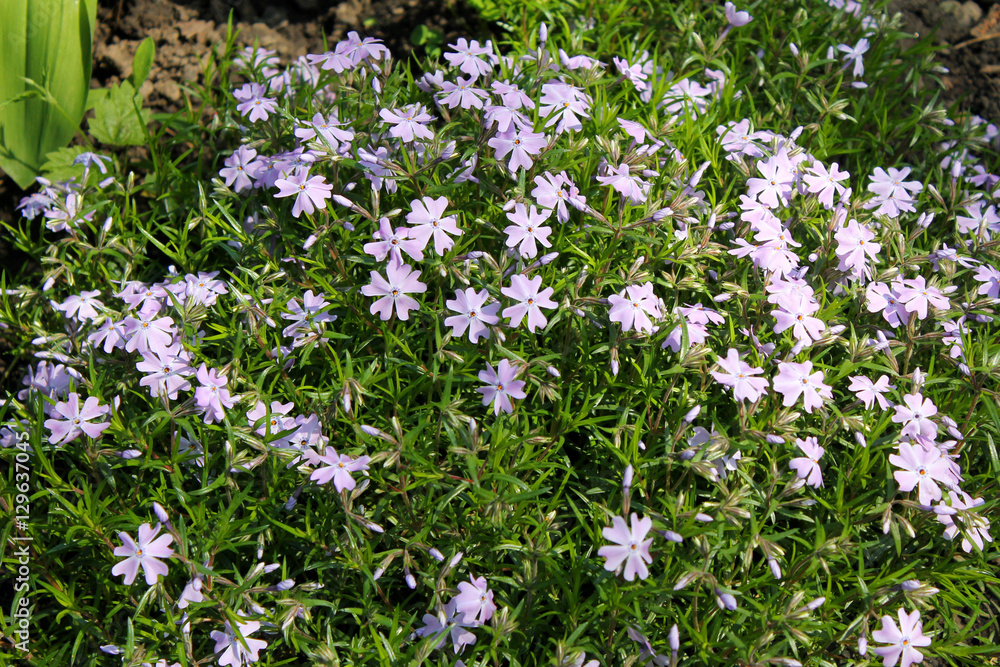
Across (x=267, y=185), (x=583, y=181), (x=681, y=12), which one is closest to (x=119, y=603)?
(x=267, y=185)

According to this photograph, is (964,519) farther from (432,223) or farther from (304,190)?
(304,190)

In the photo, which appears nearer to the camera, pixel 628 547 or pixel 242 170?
pixel 628 547

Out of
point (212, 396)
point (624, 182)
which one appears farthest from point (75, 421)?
point (624, 182)

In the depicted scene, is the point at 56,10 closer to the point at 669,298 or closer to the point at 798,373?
the point at 669,298

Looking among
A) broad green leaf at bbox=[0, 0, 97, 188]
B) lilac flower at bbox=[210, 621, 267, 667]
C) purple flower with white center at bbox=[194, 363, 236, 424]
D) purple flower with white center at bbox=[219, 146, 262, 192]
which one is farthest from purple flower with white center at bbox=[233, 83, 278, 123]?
lilac flower at bbox=[210, 621, 267, 667]

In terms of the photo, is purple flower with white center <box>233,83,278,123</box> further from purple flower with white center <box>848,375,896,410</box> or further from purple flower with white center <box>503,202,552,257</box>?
purple flower with white center <box>848,375,896,410</box>

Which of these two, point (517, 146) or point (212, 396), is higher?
point (517, 146)
